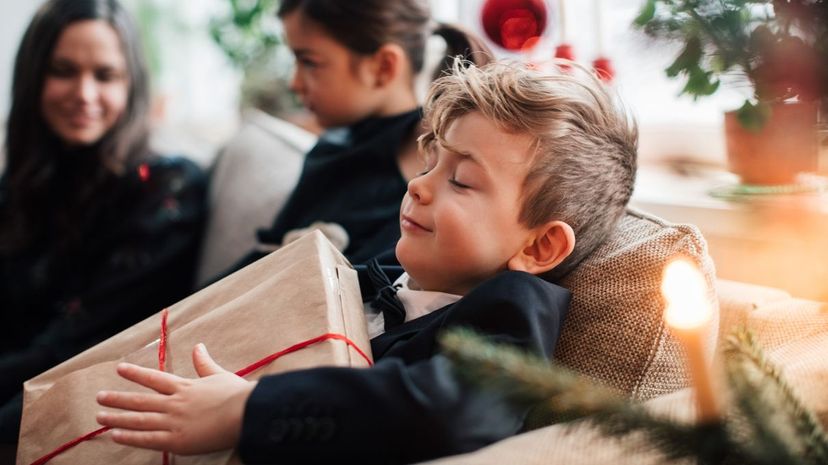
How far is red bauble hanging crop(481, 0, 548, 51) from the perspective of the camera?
5.92ft

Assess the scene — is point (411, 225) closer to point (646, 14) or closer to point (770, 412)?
point (646, 14)

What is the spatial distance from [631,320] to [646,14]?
50cm

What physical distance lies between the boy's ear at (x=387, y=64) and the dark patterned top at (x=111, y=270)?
24.1 inches

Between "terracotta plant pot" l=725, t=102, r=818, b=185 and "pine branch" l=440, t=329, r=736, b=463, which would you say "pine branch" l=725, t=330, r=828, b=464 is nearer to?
"pine branch" l=440, t=329, r=736, b=463

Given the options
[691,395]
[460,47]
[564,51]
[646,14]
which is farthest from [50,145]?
[691,395]

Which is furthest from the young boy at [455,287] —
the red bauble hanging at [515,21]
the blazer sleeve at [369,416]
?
the red bauble hanging at [515,21]

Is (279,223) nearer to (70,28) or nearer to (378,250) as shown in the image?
(378,250)

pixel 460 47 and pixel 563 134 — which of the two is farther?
pixel 460 47

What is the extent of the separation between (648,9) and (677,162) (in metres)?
0.81

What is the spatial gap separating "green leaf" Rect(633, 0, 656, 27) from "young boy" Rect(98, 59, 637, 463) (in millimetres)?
127

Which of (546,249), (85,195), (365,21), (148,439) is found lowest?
(85,195)

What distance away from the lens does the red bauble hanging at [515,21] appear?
1.80 m

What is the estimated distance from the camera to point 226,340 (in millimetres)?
923

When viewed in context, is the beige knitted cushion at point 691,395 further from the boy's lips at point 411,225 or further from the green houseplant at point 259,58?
the green houseplant at point 259,58
